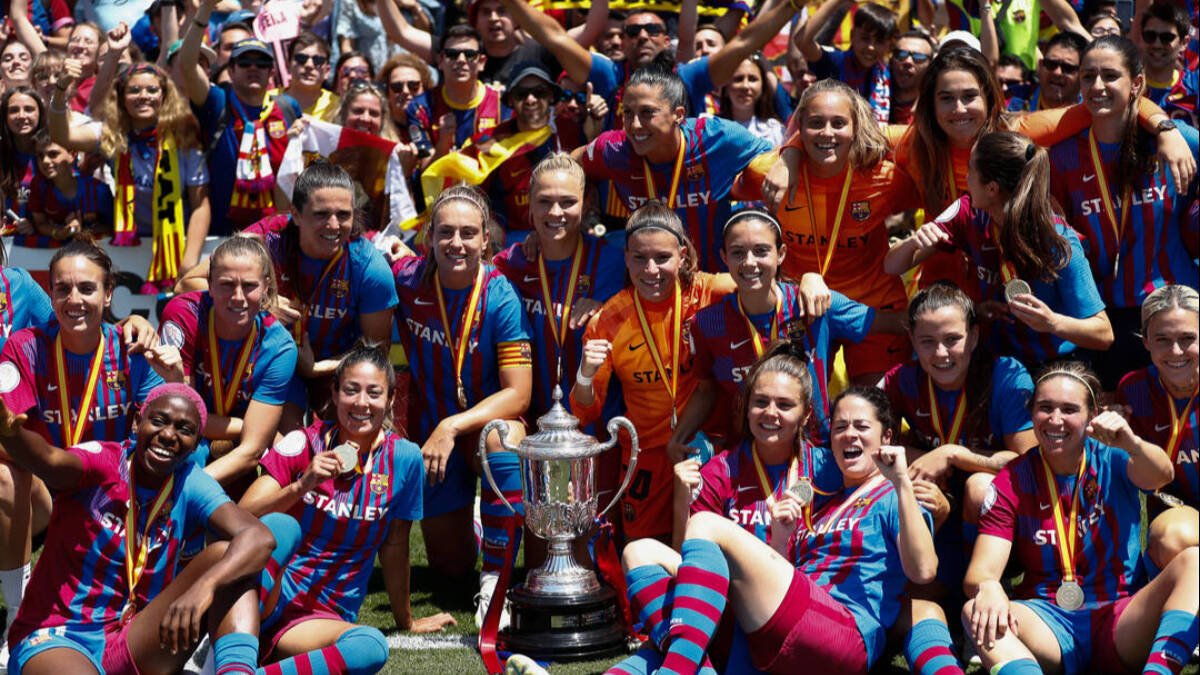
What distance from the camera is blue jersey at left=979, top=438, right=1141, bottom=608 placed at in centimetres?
552

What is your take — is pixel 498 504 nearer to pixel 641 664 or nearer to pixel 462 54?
pixel 641 664

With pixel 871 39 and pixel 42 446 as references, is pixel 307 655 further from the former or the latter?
pixel 871 39

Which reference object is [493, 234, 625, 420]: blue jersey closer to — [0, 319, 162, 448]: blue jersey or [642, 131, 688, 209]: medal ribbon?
[642, 131, 688, 209]: medal ribbon

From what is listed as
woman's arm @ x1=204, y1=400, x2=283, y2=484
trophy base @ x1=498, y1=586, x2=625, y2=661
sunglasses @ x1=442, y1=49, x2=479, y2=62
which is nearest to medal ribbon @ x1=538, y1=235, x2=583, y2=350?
woman's arm @ x1=204, y1=400, x2=283, y2=484

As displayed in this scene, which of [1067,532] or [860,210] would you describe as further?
[860,210]

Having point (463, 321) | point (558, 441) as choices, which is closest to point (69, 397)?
point (463, 321)

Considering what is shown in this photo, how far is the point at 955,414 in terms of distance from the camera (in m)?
6.05

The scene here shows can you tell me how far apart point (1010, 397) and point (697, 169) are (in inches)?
71.6

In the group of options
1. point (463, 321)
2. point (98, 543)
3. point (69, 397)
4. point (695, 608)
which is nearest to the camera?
point (695, 608)

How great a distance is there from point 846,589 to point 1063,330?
4.36 ft

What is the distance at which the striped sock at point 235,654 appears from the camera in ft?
17.0

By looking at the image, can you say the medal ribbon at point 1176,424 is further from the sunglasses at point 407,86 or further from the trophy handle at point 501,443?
the sunglasses at point 407,86

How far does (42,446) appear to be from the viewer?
5316mm

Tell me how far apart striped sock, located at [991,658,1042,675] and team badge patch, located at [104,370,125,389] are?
134 inches
